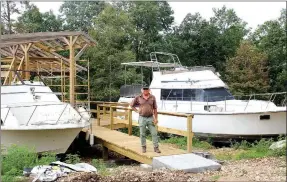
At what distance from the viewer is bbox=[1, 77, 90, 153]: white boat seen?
27.7 ft

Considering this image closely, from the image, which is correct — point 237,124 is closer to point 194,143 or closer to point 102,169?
→ point 194,143

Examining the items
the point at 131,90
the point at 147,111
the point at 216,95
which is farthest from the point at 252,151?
the point at 131,90

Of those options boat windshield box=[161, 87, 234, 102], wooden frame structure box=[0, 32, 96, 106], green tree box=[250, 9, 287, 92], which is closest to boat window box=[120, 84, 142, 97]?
boat windshield box=[161, 87, 234, 102]

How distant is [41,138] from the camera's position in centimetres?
865

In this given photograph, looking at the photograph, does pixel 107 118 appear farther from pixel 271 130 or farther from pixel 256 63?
pixel 256 63

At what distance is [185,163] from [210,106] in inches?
259

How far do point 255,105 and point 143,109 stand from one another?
6.09 meters

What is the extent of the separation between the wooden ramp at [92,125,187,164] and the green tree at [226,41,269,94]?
14.0 m

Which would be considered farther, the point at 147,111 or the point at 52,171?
the point at 147,111

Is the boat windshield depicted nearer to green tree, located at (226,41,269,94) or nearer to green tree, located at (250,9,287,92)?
green tree, located at (226,41,269,94)

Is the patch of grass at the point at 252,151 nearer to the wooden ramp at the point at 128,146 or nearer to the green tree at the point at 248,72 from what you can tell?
the wooden ramp at the point at 128,146

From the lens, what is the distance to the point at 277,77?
77.7ft

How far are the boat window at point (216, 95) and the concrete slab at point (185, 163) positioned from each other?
250 inches

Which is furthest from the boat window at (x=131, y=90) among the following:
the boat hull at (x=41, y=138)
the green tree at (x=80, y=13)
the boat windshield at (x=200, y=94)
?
the green tree at (x=80, y=13)
